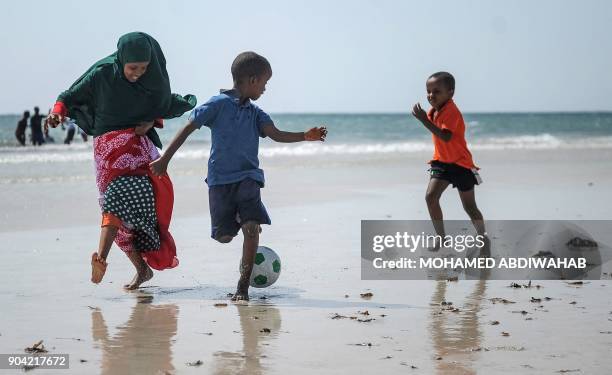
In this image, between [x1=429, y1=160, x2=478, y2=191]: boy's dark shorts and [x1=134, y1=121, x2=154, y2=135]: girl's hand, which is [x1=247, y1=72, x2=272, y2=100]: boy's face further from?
[x1=429, y1=160, x2=478, y2=191]: boy's dark shorts

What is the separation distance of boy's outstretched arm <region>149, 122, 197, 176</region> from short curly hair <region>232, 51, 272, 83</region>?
431mm

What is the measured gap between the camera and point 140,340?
15.2ft

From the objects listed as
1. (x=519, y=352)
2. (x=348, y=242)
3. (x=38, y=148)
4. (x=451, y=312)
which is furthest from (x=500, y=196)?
(x=38, y=148)

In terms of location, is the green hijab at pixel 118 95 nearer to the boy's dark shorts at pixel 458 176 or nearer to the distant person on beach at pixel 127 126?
the distant person on beach at pixel 127 126

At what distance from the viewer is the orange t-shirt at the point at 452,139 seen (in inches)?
289

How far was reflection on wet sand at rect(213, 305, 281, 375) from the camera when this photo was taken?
407cm

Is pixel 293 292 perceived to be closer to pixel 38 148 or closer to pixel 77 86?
pixel 77 86

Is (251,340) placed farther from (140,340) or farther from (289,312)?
(289,312)

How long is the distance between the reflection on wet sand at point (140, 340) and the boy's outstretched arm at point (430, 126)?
2.47 metres

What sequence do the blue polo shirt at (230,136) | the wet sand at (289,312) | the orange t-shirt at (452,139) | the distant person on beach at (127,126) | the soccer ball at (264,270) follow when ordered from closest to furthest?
1. the wet sand at (289,312)
2. the blue polo shirt at (230,136)
3. the distant person on beach at (127,126)
4. the soccer ball at (264,270)
5. the orange t-shirt at (452,139)

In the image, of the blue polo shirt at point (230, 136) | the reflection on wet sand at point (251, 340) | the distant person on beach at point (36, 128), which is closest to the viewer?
the reflection on wet sand at point (251, 340)

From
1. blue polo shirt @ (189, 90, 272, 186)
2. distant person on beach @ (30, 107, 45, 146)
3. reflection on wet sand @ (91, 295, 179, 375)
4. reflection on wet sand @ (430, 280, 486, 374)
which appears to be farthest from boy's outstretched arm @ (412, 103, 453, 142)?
distant person on beach @ (30, 107, 45, 146)

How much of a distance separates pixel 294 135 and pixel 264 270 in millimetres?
921

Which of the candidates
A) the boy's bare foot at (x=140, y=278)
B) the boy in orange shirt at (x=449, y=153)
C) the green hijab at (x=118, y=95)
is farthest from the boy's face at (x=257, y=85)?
the boy in orange shirt at (x=449, y=153)
